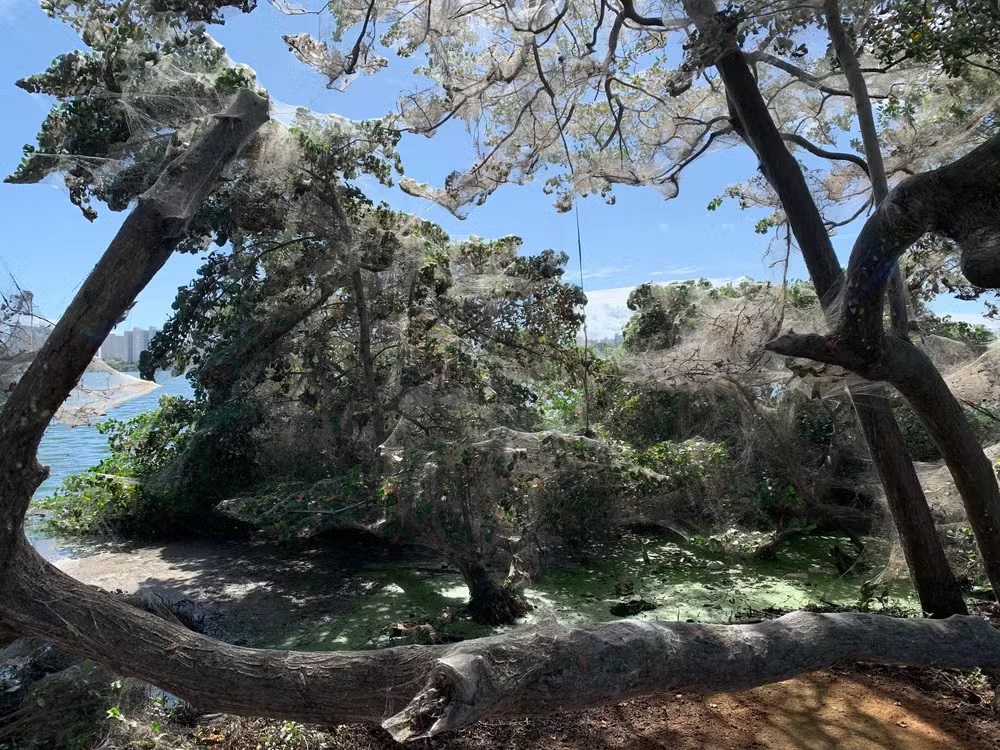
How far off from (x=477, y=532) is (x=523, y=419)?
2.17m

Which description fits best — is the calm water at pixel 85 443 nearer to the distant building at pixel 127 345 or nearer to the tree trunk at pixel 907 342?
the distant building at pixel 127 345

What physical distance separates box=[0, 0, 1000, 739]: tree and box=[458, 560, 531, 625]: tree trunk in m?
2.51

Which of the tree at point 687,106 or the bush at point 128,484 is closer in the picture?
the tree at point 687,106

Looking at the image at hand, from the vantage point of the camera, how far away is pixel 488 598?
5473 millimetres

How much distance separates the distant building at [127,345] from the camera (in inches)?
178

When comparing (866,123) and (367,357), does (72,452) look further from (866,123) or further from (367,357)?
(866,123)

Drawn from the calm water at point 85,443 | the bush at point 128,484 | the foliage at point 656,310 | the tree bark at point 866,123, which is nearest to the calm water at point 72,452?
the calm water at point 85,443

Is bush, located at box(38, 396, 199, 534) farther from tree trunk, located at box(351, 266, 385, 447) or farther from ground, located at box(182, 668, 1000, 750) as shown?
ground, located at box(182, 668, 1000, 750)

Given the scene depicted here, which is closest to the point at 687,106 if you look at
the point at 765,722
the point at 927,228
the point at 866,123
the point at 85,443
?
the point at 866,123

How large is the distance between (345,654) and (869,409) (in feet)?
15.1

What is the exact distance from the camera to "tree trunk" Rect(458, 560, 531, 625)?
215 inches

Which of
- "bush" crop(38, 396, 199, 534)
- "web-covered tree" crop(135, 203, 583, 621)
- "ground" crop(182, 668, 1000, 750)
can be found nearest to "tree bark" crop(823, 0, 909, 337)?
"ground" crop(182, 668, 1000, 750)

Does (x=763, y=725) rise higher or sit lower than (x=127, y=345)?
lower

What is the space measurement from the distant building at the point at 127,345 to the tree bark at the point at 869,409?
514cm
